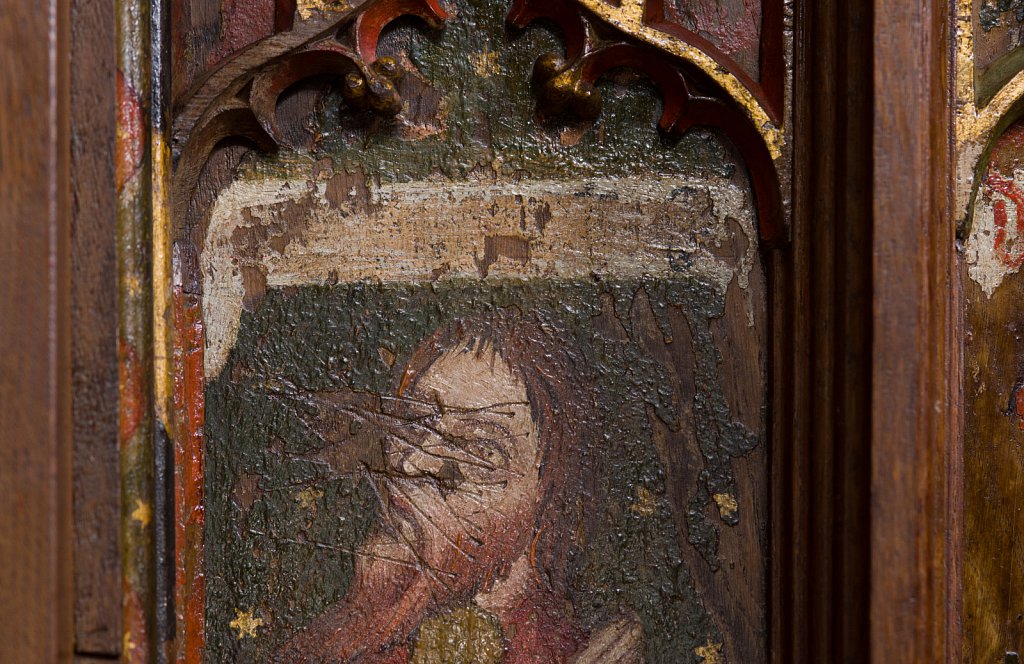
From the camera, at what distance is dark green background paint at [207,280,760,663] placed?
88 centimetres

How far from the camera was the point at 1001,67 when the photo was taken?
0.82 m

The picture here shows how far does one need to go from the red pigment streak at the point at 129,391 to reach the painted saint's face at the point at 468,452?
28 centimetres

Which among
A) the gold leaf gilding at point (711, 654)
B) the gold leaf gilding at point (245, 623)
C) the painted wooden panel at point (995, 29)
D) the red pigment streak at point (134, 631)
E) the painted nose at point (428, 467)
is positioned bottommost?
the gold leaf gilding at point (711, 654)

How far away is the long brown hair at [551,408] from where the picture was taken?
34.8 inches

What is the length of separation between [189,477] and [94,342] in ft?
0.67

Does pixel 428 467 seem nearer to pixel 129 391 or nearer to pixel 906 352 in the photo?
pixel 129 391

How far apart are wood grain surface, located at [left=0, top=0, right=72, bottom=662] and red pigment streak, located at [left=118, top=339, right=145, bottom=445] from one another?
57mm

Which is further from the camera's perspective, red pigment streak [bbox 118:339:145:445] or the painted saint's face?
the painted saint's face

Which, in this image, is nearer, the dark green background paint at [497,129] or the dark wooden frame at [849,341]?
the dark wooden frame at [849,341]

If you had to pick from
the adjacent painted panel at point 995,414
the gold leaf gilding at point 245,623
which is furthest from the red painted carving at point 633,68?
the gold leaf gilding at point 245,623

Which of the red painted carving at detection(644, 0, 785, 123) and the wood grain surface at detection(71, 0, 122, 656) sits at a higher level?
the red painted carving at detection(644, 0, 785, 123)

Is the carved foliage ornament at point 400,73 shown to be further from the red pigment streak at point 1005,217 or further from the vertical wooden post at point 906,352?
the red pigment streak at point 1005,217

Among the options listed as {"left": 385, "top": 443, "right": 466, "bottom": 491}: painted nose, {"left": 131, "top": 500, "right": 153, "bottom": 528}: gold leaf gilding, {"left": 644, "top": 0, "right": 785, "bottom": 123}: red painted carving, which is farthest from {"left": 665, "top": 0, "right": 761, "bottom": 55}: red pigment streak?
{"left": 131, "top": 500, "right": 153, "bottom": 528}: gold leaf gilding

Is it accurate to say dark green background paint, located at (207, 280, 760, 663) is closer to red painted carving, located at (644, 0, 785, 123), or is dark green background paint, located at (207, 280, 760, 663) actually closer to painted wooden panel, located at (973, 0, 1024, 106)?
red painted carving, located at (644, 0, 785, 123)
